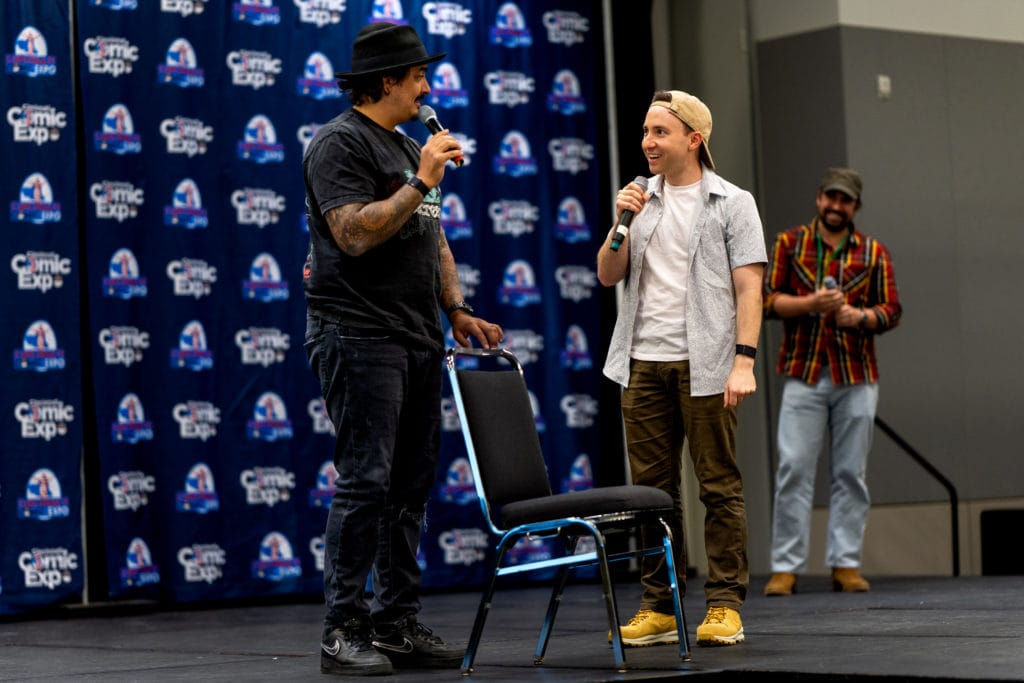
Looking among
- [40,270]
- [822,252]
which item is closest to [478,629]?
[822,252]

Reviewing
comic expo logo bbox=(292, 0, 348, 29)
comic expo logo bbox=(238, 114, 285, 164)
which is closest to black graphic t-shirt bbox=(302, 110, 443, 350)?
comic expo logo bbox=(238, 114, 285, 164)

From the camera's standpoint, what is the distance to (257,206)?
7297mm

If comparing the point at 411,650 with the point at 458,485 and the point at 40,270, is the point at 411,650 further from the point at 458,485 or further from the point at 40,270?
the point at 458,485

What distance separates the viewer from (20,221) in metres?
6.69

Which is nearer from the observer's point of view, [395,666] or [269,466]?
[395,666]

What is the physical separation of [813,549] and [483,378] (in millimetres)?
4666

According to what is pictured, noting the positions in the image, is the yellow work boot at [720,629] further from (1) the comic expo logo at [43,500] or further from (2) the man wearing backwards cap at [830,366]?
(1) the comic expo logo at [43,500]

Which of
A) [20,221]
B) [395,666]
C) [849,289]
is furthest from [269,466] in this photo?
[395,666]

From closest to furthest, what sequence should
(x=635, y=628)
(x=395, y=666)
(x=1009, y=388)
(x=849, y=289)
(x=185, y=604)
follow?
(x=395, y=666), (x=635, y=628), (x=849, y=289), (x=185, y=604), (x=1009, y=388)

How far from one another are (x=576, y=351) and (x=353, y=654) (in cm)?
452

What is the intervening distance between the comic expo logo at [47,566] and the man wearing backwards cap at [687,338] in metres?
3.27

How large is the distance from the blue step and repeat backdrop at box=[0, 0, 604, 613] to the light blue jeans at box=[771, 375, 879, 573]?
6.07 ft

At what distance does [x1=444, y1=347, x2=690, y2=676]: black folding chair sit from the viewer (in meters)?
3.75

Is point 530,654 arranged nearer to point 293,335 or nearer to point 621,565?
point 293,335
